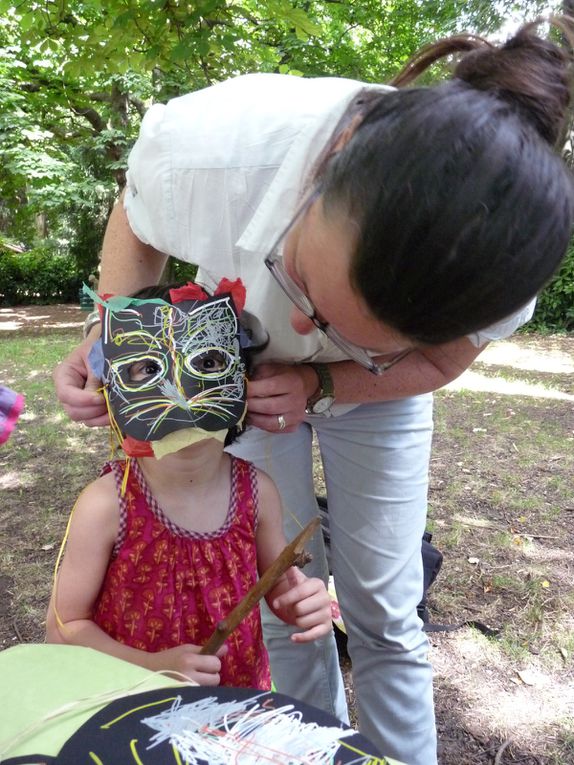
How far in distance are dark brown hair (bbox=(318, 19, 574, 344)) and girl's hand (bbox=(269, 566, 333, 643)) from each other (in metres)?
0.67

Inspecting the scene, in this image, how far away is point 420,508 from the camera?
6.17 ft

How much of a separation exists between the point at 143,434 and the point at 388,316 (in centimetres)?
62

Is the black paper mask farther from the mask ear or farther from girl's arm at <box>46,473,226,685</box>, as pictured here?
girl's arm at <box>46,473,226,685</box>

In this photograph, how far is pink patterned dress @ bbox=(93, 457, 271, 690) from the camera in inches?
61.1

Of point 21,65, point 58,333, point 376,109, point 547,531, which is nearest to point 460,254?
point 376,109

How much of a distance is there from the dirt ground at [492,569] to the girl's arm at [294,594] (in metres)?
1.07

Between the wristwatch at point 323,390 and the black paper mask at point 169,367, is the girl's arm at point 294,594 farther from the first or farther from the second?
the black paper mask at point 169,367

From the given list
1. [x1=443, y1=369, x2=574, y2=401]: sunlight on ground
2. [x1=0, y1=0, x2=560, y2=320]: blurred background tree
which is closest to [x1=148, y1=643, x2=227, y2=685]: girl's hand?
[x1=0, y1=0, x2=560, y2=320]: blurred background tree

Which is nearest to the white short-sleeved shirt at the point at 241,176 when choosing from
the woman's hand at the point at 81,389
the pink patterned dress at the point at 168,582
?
the woman's hand at the point at 81,389

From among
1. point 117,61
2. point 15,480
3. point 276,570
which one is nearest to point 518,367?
point 117,61

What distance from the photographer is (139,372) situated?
1.41 metres

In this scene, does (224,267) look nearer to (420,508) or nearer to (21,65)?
(420,508)

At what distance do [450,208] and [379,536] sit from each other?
1.12 metres

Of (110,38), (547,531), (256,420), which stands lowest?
(547,531)
